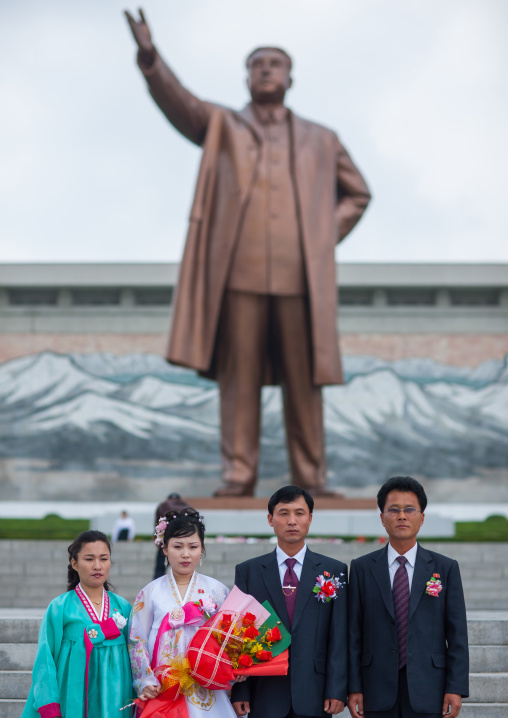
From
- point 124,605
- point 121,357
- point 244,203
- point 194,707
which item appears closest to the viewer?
point 194,707

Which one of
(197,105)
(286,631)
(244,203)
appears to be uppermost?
(197,105)

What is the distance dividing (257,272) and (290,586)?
4.06 metres

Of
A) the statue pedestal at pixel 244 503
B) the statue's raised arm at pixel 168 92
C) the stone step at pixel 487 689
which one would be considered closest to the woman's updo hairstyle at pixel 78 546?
the stone step at pixel 487 689

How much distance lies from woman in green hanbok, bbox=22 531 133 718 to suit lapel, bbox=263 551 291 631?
1.43 feet

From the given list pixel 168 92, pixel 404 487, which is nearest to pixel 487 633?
pixel 404 487

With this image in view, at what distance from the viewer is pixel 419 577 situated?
239cm

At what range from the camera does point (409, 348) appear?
16.3 meters

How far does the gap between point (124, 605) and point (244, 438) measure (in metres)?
3.84

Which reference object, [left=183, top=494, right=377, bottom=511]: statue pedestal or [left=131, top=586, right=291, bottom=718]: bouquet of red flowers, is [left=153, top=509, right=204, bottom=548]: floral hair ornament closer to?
[left=131, top=586, right=291, bottom=718]: bouquet of red flowers

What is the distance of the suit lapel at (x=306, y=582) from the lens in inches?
94.3

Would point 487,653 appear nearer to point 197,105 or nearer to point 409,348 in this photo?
point 197,105

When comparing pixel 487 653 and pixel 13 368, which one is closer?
pixel 487 653

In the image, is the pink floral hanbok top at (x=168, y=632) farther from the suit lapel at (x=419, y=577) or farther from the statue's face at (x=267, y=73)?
the statue's face at (x=267, y=73)

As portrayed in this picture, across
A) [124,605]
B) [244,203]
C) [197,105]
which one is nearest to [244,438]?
[244,203]
